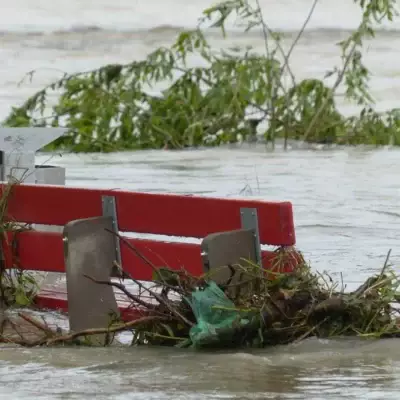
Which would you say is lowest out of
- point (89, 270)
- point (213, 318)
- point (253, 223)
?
point (213, 318)

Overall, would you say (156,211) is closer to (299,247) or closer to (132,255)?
(132,255)

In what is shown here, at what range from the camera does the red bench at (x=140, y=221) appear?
672 cm

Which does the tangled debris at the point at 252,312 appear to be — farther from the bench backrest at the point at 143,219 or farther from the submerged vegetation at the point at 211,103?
the submerged vegetation at the point at 211,103

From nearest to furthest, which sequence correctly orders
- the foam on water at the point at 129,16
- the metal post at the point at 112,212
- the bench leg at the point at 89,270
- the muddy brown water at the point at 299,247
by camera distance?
1. the muddy brown water at the point at 299,247
2. the bench leg at the point at 89,270
3. the metal post at the point at 112,212
4. the foam on water at the point at 129,16

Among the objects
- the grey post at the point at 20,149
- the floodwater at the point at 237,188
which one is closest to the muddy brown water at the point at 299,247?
the floodwater at the point at 237,188

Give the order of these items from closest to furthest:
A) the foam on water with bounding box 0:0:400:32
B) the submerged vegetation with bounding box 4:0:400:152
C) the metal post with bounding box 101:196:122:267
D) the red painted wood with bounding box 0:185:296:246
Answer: the red painted wood with bounding box 0:185:296:246 → the metal post with bounding box 101:196:122:267 → the submerged vegetation with bounding box 4:0:400:152 → the foam on water with bounding box 0:0:400:32

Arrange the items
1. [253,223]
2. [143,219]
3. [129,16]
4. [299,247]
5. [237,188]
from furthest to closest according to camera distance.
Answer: [129,16]
[237,188]
[299,247]
[143,219]
[253,223]

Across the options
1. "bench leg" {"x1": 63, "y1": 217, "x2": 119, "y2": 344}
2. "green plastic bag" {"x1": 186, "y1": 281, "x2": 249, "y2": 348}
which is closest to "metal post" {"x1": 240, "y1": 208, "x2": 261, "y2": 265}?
"green plastic bag" {"x1": 186, "y1": 281, "x2": 249, "y2": 348}

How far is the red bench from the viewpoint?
6719 mm

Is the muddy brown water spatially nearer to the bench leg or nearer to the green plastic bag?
the green plastic bag

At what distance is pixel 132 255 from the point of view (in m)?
7.21

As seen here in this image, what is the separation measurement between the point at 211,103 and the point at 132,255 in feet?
33.1

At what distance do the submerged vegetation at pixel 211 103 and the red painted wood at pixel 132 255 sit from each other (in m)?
8.69

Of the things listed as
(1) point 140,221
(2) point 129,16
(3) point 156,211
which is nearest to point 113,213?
(1) point 140,221
